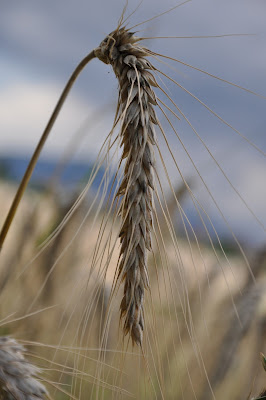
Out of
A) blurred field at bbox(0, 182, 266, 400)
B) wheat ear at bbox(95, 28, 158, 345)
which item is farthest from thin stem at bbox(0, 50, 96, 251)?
blurred field at bbox(0, 182, 266, 400)

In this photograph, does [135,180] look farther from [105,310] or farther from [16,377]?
[105,310]

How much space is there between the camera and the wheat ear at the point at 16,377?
570 mm

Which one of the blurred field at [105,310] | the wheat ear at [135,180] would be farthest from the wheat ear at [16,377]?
the blurred field at [105,310]

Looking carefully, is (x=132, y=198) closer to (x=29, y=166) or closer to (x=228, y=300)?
(x=29, y=166)

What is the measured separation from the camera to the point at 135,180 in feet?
1.93

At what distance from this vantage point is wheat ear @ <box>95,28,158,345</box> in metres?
0.58

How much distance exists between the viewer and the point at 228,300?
3.90 ft

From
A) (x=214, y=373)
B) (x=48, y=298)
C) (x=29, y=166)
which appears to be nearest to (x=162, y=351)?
(x=214, y=373)

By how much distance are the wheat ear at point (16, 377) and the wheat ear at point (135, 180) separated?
11 centimetres

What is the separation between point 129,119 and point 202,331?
76cm

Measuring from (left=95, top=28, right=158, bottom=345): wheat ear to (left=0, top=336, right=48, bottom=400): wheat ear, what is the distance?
11cm

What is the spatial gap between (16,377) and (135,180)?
240mm

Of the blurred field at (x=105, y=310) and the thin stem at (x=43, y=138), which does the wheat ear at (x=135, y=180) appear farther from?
the blurred field at (x=105, y=310)

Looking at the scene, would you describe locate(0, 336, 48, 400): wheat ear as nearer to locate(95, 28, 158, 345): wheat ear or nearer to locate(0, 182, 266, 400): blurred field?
locate(95, 28, 158, 345): wheat ear
